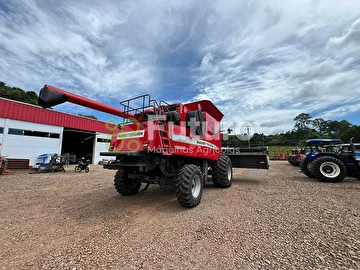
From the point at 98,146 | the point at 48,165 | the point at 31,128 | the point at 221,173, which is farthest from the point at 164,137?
the point at 98,146

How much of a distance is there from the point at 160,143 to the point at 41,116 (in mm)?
17292

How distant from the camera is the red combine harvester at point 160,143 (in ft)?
13.6

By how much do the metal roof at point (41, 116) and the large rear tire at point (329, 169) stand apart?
475 inches

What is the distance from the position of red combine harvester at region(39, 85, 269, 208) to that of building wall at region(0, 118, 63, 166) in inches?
564

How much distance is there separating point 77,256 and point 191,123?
4012 millimetres

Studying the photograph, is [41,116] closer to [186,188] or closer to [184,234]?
[186,188]

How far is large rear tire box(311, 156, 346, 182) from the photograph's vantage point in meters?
7.64

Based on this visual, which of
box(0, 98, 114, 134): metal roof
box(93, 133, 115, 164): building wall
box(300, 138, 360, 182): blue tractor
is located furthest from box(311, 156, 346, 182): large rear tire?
box(93, 133, 115, 164): building wall

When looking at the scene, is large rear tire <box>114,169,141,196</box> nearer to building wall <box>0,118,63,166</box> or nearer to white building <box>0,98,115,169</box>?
white building <box>0,98,115,169</box>

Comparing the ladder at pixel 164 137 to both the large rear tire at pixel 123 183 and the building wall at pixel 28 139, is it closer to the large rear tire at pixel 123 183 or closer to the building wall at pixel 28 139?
the large rear tire at pixel 123 183

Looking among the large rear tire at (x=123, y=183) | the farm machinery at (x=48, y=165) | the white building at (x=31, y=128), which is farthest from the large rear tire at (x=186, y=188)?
the farm machinery at (x=48, y=165)

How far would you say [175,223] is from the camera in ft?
12.0

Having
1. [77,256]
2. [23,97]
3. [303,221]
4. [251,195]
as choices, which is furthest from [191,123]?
[23,97]

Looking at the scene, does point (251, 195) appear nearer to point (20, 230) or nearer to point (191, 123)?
point (191, 123)
